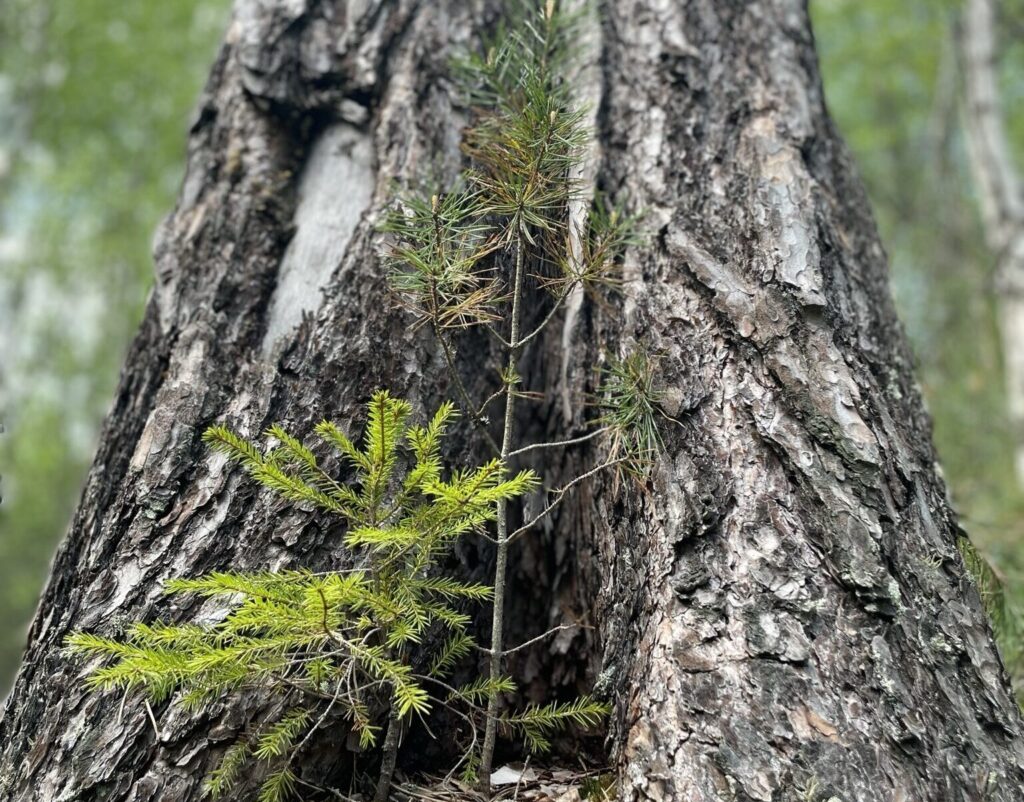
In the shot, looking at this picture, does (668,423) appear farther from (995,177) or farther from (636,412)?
(995,177)

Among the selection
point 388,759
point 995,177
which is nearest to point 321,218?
point 388,759

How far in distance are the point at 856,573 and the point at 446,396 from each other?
1148mm

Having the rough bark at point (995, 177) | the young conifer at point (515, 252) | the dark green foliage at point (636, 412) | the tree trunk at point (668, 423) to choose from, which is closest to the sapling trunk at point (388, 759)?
the young conifer at point (515, 252)

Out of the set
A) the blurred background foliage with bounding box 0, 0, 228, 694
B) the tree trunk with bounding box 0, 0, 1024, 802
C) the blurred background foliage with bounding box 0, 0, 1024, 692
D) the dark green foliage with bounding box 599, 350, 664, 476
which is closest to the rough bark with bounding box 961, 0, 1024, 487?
the blurred background foliage with bounding box 0, 0, 1024, 692

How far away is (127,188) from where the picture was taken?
12.1 m

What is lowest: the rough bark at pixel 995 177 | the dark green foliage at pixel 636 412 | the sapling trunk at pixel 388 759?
the sapling trunk at pixel 388 759

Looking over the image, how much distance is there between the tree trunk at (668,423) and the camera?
1.66 meters

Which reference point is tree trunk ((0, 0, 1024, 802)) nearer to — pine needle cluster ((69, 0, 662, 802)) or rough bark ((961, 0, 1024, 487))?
pine needle cluster ((69, 0, 662, 802))

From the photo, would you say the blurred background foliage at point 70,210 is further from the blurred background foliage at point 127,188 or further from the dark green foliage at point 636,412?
the dark green foliage at point 636,412

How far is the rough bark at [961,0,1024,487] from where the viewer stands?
695cm

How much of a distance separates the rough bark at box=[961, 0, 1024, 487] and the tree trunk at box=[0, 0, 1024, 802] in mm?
5229

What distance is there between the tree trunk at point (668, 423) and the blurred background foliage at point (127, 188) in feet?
15.6

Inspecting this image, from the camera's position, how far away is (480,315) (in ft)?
6.20

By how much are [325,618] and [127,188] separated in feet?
41.6
